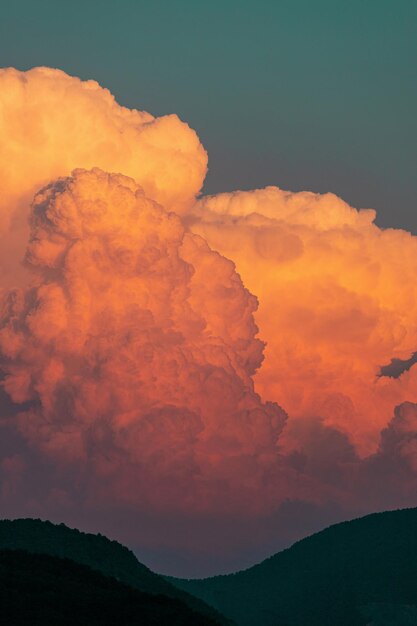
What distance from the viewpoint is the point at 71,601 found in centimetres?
13662

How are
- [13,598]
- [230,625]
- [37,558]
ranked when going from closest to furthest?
[13,598] → [37,558] → [230,625]

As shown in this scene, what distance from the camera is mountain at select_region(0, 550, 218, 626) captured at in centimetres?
12862

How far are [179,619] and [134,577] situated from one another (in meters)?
56.1

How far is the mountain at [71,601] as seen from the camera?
129 metres

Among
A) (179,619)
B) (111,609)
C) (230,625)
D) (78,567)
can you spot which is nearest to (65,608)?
(111,609)

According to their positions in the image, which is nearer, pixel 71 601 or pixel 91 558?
pixel 71 601

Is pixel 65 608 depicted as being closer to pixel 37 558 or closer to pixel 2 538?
pixel 37 558

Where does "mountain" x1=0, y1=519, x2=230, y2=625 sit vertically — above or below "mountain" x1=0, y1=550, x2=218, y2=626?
above

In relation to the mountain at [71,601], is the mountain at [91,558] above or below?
above

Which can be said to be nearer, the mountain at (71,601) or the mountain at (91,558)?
the mountain at (71,601)

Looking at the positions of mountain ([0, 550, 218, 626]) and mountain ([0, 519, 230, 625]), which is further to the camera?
mountain ([0, 519, 230, 625])

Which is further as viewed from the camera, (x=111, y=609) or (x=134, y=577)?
(x=134, y=577)

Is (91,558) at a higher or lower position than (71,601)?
higher

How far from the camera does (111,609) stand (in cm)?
13612
